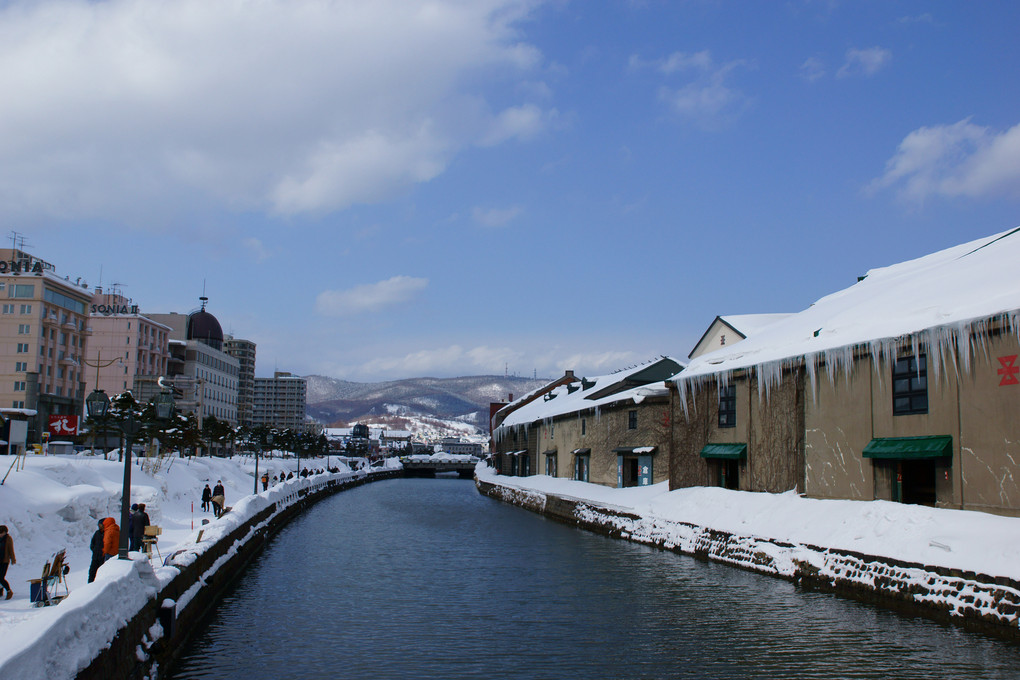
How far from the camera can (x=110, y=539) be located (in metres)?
18.2

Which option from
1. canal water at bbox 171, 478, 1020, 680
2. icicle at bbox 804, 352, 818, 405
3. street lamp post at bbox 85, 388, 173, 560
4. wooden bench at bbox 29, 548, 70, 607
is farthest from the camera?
icicle at bbox 804, 352, 818, 405

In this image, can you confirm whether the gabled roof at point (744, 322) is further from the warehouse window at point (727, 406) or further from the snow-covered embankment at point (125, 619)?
the snow-covered embankment at point (125, 619)

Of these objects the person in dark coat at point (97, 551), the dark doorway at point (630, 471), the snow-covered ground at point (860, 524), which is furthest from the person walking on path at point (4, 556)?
the dark doorway at point (630, 471)

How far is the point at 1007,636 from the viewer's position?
16.9 m

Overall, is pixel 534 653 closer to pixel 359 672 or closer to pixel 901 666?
pixel 359 672

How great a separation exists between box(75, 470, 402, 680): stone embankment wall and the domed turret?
13150cm

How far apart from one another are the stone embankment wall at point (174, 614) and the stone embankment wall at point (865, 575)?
1668cm

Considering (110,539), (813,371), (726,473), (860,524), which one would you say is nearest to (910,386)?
(813,371)

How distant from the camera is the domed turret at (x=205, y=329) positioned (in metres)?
156

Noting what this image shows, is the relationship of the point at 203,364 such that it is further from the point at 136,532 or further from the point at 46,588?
the point at 46,588

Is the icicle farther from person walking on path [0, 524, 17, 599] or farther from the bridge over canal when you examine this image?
the bridge over canal

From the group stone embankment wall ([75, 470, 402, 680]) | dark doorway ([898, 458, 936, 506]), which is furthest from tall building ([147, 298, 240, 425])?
dark doorway ([898, 458, 936, 506])

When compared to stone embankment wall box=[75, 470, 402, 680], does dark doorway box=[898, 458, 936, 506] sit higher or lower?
higher

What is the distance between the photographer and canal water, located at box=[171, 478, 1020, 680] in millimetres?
15445
